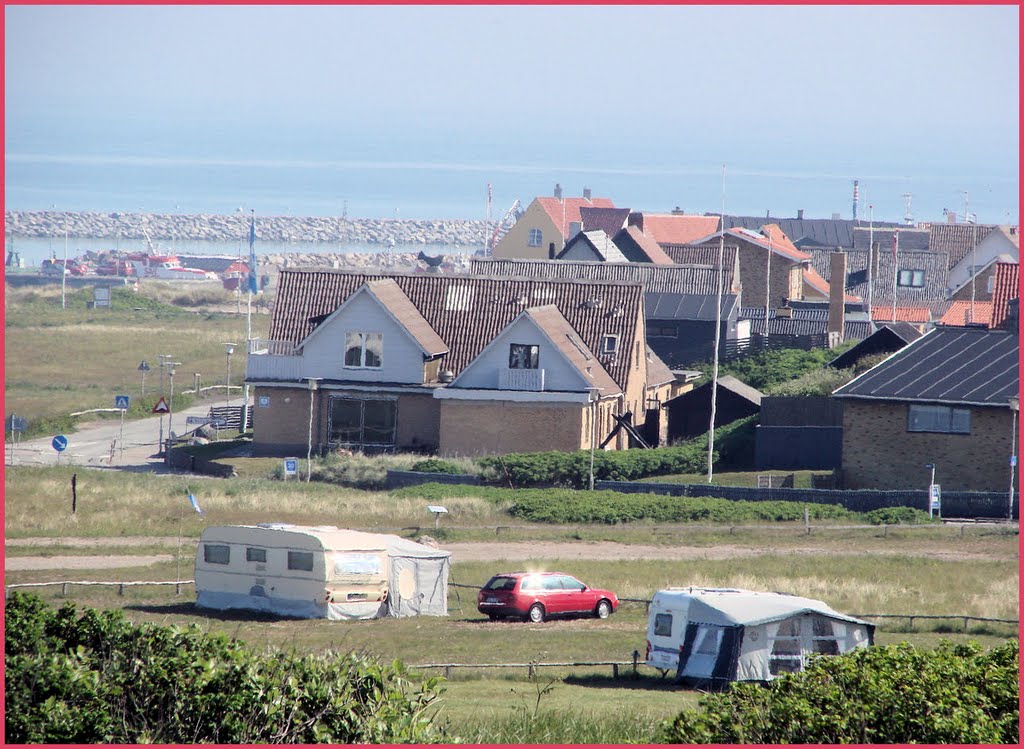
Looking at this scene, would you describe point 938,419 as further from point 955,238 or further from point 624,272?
point 955,238

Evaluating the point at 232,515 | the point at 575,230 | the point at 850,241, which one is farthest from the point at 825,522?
the point at 850,241

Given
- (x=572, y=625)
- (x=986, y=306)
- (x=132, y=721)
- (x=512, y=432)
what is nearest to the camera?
(x=132, y=721)

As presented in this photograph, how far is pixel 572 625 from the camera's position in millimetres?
28172

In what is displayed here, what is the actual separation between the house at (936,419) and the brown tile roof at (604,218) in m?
86.8

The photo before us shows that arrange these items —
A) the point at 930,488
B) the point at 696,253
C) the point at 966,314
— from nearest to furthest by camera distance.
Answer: the point at 930,488 < the point at 966,314 < the point at 696,253

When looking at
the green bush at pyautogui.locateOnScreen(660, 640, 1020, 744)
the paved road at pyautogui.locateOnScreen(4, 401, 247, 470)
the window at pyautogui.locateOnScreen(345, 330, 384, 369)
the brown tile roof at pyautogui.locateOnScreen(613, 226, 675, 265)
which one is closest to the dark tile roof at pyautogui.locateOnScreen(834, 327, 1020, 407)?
the window at pyautogui.locateOnScreen(345, 330, 384, 369)

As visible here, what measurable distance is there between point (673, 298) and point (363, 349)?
23.8m

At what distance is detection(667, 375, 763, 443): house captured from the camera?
53.4 m

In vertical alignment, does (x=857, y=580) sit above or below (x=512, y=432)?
below

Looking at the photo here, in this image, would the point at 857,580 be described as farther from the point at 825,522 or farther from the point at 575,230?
the point at 575,230

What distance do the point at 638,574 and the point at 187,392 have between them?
44.4m

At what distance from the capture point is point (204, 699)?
12477mm

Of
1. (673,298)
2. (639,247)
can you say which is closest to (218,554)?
(673,298)

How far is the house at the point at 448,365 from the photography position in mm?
49156
